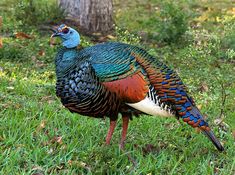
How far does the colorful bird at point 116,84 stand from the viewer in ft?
13.3

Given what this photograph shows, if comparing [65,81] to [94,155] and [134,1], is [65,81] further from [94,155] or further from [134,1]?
[134,1]

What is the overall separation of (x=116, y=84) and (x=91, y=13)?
4.90 metres

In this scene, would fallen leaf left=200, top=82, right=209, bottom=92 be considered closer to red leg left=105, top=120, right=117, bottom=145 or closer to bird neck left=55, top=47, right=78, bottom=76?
red leg left=105, top=120, right=117, bottom=145

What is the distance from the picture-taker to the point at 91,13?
28.7 ft

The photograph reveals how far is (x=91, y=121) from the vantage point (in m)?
5.06

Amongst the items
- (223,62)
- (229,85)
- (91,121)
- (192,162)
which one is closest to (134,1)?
(223,62)

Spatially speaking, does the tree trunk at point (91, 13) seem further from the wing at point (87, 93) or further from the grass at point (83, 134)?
the wing at point (87, 93)

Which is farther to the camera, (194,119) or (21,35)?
(21,35)

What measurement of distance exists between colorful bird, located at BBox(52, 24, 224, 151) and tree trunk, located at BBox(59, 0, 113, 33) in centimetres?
448

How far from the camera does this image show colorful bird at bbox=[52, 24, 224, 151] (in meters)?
4.04

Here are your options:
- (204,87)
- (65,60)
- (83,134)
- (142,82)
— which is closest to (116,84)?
(142,82)

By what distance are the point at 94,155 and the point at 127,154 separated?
12.9 inches

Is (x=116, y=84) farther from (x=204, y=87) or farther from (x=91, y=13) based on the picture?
(x=91, y=13)

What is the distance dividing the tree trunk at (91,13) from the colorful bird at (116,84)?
14.7 ft
